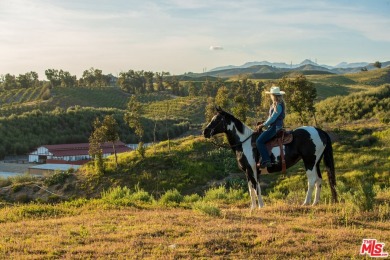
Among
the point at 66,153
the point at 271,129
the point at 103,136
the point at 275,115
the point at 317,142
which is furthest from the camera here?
the point at 66,153

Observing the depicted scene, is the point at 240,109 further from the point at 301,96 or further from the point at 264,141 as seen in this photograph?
the point at 264,141

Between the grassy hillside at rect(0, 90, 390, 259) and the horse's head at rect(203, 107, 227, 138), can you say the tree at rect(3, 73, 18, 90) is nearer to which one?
the grassy hillside at rect(0, 90, 390, 259)

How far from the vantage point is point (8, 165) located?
60.5 metres

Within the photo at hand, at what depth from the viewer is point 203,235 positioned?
27.1ft

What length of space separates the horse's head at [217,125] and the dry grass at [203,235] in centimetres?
236

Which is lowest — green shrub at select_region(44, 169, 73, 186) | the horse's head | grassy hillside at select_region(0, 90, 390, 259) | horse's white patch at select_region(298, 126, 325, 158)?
green shrub at select_region(44, 169, 73, 186)

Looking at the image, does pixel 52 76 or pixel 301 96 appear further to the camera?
pixel 52 76

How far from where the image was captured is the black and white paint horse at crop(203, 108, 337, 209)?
11859 mm

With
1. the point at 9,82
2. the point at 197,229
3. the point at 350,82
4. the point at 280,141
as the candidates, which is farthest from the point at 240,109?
the point at 350,82

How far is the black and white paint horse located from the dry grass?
3.52 ft

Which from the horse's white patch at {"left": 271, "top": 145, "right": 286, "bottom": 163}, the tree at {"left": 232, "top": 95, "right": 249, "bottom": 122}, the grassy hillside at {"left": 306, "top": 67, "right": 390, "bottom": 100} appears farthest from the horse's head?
the grassy hillside at {"left": 306, "top": 67, "right": 390, "bottom": 100}

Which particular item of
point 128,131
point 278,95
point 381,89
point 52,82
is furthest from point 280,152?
point 52,82

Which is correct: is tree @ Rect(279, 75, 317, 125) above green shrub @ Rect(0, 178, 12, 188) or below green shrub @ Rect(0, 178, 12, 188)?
above

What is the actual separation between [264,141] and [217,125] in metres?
1.44
